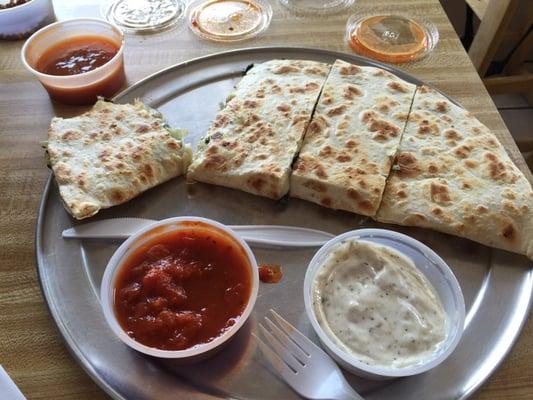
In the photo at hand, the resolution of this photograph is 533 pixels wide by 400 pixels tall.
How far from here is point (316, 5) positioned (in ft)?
10.2

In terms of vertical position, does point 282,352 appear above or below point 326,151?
below

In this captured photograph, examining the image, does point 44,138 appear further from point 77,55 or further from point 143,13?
point 143,13

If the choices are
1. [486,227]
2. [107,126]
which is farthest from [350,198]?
[107,126]

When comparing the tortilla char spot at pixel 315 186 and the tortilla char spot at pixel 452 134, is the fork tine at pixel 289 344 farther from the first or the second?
the tortilla char spot at pixel 452 134

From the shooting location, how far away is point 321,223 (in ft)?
6.51

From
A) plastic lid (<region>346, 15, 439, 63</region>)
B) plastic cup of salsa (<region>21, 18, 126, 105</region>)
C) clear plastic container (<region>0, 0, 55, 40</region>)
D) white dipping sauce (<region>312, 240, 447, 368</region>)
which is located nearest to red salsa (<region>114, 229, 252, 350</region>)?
white dipping sauce (<region>312, 240, 447, 368</region>)

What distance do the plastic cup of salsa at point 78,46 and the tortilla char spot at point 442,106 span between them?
62.8 inches

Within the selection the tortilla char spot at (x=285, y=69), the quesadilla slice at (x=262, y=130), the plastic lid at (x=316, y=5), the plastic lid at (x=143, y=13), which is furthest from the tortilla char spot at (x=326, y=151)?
the plastic lid at (x=143, y=13)

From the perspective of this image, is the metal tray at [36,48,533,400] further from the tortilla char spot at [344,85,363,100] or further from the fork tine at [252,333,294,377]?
the tortilla char spot at [344,85,363,100]

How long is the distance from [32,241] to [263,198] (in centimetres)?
97

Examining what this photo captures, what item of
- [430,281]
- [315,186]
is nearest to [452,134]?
[315,186]

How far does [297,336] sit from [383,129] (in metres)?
1.03

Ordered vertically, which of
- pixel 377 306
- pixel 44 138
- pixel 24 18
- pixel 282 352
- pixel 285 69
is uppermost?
pixel 285 69

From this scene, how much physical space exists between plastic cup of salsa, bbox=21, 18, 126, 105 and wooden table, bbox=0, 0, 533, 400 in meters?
0.11
